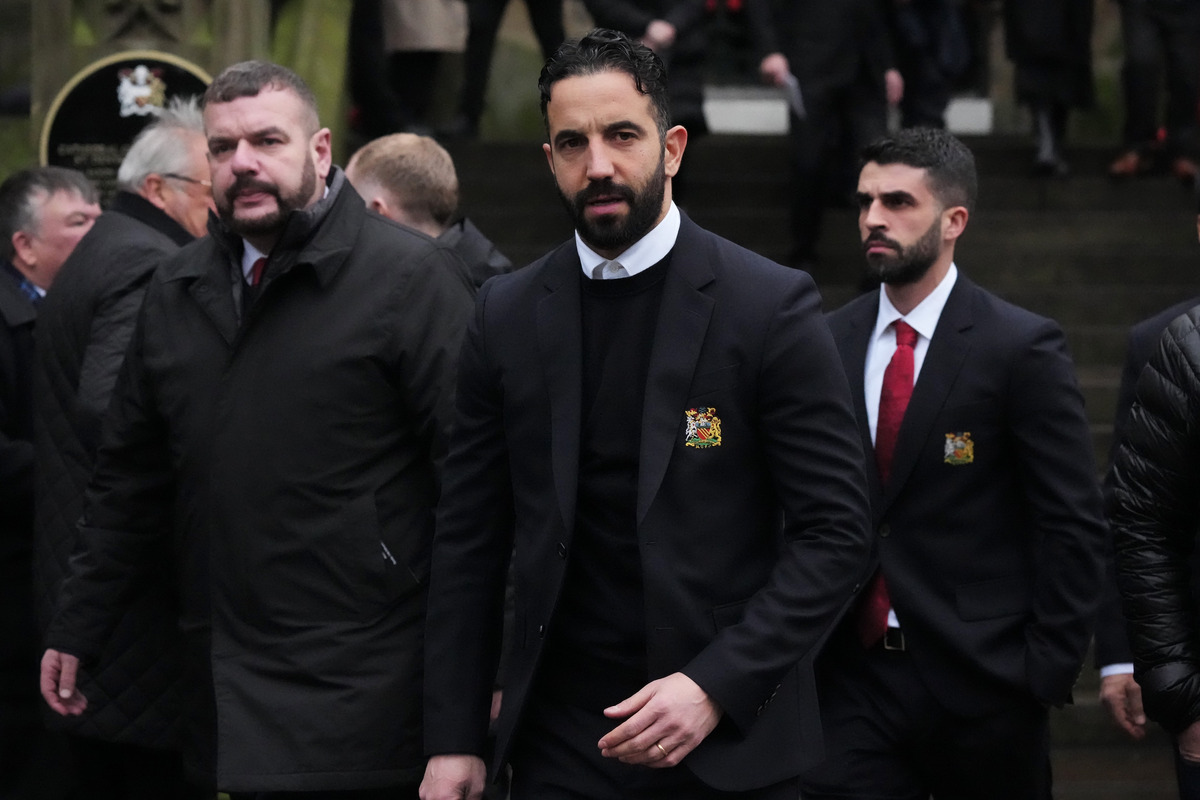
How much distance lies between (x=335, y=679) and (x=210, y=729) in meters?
0.58

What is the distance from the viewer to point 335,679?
4590mm

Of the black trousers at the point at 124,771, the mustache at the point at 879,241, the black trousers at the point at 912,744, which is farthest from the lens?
the black trousers at the point at 124,771

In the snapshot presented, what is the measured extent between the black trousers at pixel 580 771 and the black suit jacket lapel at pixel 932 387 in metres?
1.45

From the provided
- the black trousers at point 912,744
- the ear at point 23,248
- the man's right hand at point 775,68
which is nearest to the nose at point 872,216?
the black trousers at point 912,744

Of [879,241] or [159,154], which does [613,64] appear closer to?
[879,241]

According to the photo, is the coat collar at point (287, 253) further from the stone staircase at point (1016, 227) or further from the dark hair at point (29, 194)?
the stone staircase at point (1016, 227)

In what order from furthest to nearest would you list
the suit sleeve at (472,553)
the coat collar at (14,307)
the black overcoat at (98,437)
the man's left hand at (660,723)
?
the coat collar at (14,307) < the black overcoat at (98,437) < the suit sleeve at (472,553) < the man's left hand at (660,723)

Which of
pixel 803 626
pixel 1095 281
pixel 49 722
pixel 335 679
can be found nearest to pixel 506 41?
pixel 1095 281

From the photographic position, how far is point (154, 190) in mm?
6301

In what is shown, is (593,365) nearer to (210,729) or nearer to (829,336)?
(829,336)

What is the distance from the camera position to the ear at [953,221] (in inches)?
220

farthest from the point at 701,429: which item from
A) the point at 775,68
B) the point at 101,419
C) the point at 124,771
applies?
the point at 775,68

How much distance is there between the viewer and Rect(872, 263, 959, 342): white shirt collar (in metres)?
5.34

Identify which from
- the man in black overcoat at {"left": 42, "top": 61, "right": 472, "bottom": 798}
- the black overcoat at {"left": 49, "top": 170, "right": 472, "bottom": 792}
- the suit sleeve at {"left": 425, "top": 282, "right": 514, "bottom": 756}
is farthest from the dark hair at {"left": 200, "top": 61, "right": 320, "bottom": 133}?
the suit sleeve at {"left": 425, "top": 282, "right": 514, "bottom": 756}
